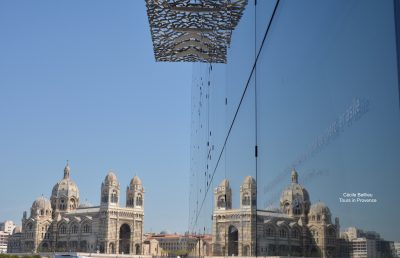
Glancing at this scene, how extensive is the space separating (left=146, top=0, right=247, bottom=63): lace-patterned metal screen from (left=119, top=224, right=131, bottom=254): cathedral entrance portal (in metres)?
62.1

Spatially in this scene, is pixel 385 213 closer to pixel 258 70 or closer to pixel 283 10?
pixel 283 10

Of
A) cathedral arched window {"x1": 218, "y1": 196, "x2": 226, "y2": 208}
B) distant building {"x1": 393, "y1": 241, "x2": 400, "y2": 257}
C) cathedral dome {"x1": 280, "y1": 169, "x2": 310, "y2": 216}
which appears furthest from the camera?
cathedral arched window {"x1": 218, "y1": 196, "x2": 226, "y2": 208}

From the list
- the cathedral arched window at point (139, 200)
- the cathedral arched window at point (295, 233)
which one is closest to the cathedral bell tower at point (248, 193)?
the cathedral arched window at point (295, 233)

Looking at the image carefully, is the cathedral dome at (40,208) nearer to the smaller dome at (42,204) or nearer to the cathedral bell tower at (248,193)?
the smaller dome at (42,204)

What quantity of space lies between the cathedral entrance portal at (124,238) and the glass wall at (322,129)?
73664 mm

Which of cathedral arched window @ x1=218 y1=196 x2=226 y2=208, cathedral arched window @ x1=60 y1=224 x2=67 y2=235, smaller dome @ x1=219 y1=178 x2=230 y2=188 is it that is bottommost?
cathedral arched window @ x1=60 y1=224 x2=67 y2=235

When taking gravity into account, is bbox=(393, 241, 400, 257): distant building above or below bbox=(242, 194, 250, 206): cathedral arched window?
below

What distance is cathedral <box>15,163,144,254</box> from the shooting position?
245 feet

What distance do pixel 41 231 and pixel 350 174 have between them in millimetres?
82918

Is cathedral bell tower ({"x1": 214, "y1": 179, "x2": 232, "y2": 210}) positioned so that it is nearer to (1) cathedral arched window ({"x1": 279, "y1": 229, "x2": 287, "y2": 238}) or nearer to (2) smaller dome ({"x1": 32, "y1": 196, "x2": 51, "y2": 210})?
(1) cathedral arched window ({"x1": 279, "y1": 229, "x2": 287, "y2": 238})

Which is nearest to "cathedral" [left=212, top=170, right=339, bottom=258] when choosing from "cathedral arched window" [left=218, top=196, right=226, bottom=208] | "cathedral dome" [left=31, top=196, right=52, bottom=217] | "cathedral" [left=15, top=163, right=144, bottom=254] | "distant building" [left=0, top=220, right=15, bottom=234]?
"cathedral arched window" [left=218, top=196, right=226, bottom=208]

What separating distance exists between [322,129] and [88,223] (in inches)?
3010

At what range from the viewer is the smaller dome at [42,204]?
8188 cm

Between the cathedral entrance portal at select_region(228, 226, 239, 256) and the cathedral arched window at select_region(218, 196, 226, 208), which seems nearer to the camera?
the cathedral entrance portal at select_region(228, 226, 239, 256)
